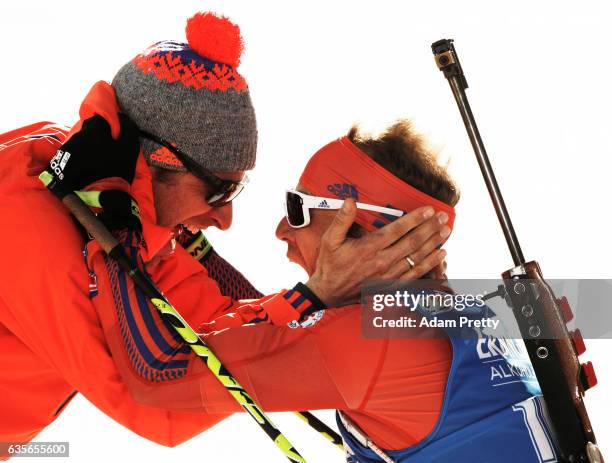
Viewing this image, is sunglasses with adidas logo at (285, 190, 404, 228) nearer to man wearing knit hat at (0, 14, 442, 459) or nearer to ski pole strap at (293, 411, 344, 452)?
man wearing knit hat at (0, 14, 442, 459)

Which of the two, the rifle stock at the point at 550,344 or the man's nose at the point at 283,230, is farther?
the man's nose at the point at 283,230

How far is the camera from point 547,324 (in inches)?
88.8

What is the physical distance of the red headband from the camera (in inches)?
94.0

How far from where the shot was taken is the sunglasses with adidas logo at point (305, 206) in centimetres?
241

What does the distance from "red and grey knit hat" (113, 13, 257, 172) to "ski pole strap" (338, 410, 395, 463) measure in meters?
0.95

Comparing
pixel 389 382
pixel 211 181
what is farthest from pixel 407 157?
pixel 211 181

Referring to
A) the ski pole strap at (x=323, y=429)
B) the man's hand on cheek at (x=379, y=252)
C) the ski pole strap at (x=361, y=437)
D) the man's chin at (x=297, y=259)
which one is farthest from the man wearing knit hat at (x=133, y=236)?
the ski pole strap at (x=323, y=429)

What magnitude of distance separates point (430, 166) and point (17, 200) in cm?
122

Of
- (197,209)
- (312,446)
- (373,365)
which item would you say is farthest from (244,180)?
(312,446)

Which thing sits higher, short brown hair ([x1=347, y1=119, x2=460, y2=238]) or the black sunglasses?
the black sunglasses

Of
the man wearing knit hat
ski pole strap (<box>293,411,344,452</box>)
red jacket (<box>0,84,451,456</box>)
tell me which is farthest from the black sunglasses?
ski pole strap (<box>293,411,344,452</box>)

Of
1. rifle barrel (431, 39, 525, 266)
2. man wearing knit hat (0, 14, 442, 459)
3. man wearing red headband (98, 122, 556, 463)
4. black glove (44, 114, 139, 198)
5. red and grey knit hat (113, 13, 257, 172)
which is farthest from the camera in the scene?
red and grey knit hat (113, 13, 257, 172)

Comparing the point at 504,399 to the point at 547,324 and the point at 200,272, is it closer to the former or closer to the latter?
the point at 547,324

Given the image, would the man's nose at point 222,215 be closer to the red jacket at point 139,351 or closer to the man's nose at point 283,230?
the red jacket at point 139,351
